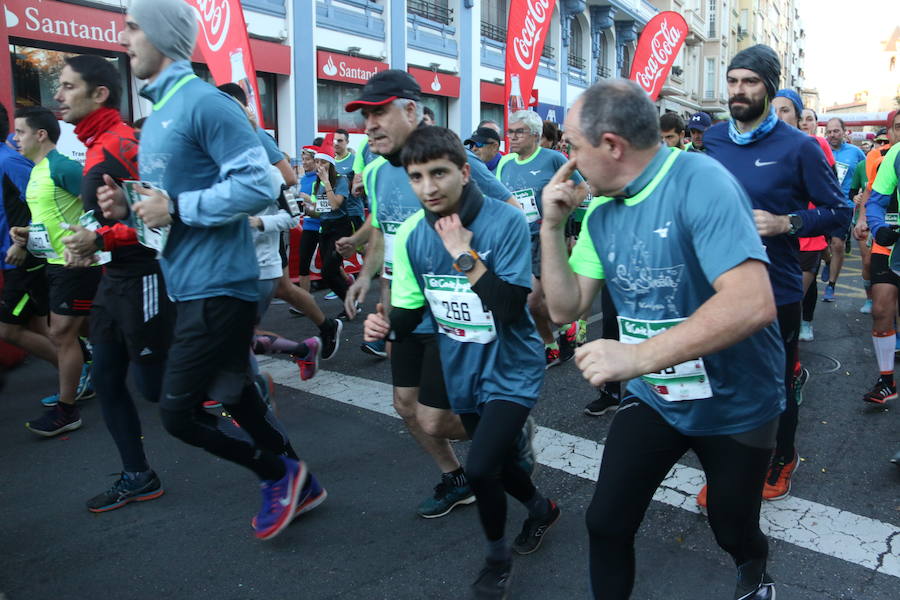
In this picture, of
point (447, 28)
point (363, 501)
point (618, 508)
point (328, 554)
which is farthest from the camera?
point (447, 28)

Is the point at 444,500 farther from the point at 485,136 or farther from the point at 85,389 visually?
the point at 485,136

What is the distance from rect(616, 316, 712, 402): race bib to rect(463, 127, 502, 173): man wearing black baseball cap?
508 centimetres

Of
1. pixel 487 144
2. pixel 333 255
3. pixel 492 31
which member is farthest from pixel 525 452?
pixel 492 31

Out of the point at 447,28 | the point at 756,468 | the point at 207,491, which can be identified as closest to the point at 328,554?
the point at 207,491

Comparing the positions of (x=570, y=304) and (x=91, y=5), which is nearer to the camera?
(x=570, y=304)

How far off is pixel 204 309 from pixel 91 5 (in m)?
10.6

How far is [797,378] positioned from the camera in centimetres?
376

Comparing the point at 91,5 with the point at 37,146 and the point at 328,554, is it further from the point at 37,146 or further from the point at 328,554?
the point at 328,554

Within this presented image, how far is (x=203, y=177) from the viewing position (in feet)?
9.39

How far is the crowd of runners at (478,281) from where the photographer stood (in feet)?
6.43

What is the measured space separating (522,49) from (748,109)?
8177 millimetres

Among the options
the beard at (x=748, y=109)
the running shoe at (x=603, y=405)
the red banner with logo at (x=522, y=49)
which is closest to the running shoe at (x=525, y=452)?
the beard at (x=748, y=109)

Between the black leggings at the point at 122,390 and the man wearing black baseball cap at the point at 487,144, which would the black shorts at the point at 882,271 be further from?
the black leggings at the point at 122,390

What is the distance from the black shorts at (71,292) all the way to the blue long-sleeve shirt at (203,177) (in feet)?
5.94
